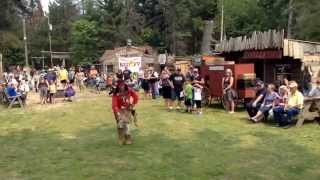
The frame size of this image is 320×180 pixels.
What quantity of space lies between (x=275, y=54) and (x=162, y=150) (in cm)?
1128

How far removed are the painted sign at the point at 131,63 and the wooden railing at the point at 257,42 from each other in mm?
8366

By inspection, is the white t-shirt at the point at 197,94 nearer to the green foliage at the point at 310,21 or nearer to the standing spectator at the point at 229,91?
the standing spectator at the point at 229,91

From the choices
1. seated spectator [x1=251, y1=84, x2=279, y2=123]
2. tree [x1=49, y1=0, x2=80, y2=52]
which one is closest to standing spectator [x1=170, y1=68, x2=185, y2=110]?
seated spectator [x1=251, y1=84, x2=279, y2=123]

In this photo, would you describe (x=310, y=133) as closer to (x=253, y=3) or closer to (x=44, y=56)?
(x=253, y=3)

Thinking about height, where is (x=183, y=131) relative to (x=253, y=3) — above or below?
below

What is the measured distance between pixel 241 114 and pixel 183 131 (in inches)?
175

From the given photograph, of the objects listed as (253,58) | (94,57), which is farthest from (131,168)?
(94,57)

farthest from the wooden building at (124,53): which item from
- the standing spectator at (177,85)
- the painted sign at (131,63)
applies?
the standing spectator at (177,85)

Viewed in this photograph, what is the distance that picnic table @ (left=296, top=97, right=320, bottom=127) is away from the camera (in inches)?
593

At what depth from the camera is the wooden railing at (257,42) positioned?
21.5 metres

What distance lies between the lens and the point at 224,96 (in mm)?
19672

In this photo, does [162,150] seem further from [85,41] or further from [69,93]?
[85,41]

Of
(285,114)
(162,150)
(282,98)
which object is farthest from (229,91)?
(162,150)

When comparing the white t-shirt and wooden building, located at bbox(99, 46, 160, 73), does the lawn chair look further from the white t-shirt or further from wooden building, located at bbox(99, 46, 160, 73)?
wooden building, located at bbox(99, 46, 160, 73)
